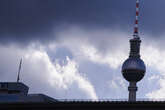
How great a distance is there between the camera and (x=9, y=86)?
139500 mm
